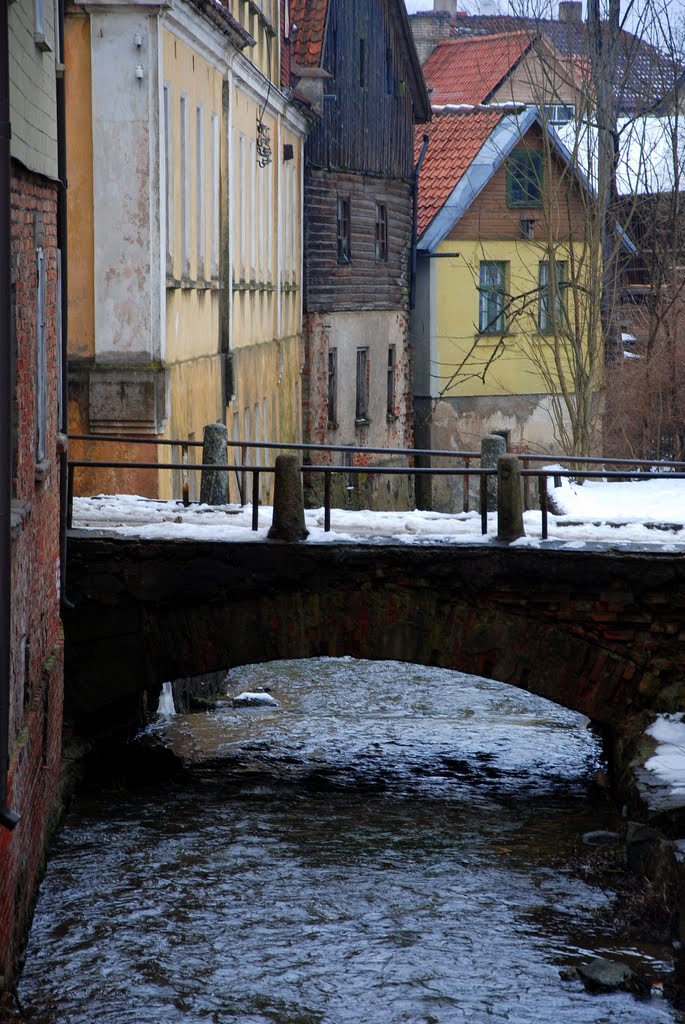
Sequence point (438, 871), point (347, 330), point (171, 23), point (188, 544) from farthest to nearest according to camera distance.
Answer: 1. point (347, 330)
2. point (171, 23)
3. point (188, 544)
4. point (438, 871)

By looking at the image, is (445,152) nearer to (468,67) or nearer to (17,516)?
(468,67)

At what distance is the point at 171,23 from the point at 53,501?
21.7 feet

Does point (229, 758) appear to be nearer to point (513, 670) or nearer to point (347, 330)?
point (513, 670)

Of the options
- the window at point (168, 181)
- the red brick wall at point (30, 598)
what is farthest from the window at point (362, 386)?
the red brick wall at point (30, 598)

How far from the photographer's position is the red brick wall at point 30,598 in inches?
352

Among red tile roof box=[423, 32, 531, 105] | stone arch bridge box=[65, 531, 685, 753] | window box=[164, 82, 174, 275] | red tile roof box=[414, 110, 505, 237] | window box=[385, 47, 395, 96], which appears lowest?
stone arch bridge box=[65, 531, 685, 753]

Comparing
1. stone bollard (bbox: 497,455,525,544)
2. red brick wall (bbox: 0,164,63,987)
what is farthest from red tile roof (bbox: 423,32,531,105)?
red brick wall (bbox: 0,164,63,987)

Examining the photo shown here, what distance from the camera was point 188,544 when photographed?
1313cm

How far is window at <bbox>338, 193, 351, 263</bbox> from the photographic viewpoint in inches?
1233

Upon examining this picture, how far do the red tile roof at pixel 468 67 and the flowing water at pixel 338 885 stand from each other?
92.5 feet

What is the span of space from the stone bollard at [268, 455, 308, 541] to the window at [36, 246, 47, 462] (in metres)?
2.45

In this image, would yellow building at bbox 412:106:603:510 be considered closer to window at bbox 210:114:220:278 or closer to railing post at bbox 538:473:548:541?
window at bbox 210:114:220:278

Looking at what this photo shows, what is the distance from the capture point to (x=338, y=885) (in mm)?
11258

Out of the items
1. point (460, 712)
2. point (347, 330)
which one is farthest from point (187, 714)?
point (347, 330)
